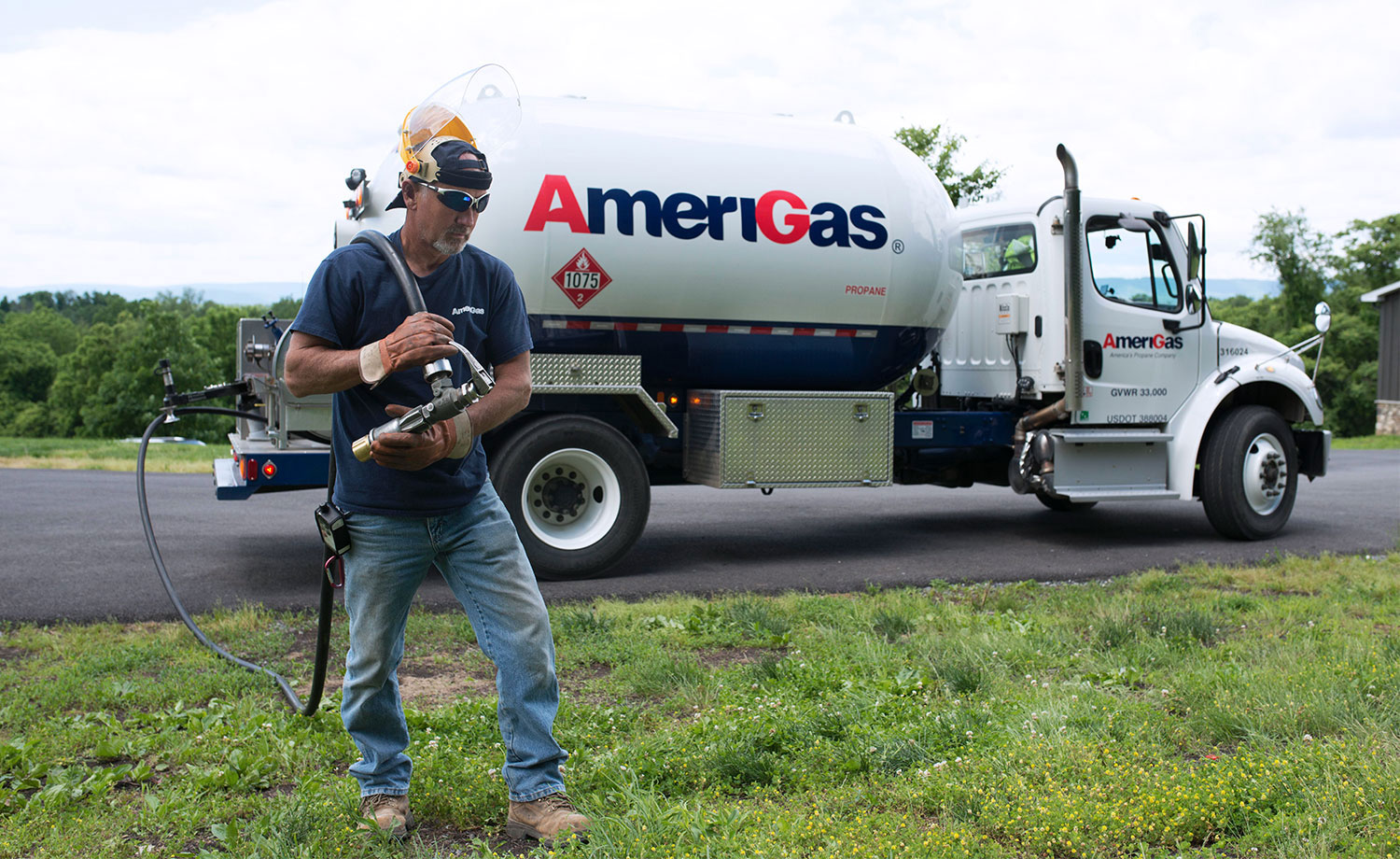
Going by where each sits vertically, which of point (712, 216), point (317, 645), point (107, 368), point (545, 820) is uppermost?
point (107, 368)

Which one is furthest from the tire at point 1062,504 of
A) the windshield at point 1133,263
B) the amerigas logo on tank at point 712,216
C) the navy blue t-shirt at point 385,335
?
the navy blue t-shirt at point 385,335

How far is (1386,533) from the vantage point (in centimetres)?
974

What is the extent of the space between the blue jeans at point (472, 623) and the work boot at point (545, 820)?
0.03 meters

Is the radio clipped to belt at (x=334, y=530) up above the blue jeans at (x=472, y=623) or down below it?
above

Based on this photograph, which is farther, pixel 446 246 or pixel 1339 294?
pixel 1339 294

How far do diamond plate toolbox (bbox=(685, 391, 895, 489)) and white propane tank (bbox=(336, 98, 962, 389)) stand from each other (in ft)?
0.95

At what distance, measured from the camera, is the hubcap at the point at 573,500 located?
7.62m

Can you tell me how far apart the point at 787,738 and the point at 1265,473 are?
7063mm

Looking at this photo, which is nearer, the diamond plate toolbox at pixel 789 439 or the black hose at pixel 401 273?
the black hose at pixel 401 273

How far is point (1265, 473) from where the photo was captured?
941 cm

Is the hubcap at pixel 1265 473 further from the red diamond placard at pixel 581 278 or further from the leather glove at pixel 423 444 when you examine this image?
the leather glove at pixel 423 444

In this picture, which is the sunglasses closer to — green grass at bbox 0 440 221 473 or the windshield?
the windshield

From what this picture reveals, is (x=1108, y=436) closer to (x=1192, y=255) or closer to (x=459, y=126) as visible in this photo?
(x=1192, y=255)

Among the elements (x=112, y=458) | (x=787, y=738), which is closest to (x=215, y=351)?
(x=112, y=458)
